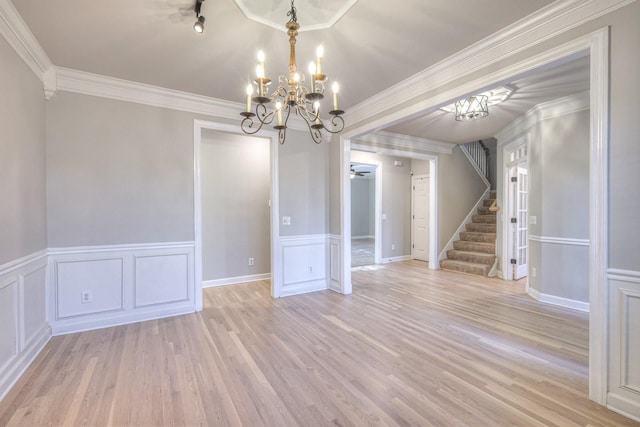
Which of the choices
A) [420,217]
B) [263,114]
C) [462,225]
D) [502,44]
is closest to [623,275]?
[502,44]

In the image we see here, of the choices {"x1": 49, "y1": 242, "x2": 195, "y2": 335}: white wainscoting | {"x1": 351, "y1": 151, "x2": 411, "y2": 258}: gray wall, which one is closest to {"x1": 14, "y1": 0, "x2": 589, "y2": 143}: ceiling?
{"x1": 49, "y1": 242, "x2": 195, "y2": 335}: white wainscoting

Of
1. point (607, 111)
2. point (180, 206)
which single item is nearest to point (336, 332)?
point (180, 206)

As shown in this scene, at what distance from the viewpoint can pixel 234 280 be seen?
514 centimetres

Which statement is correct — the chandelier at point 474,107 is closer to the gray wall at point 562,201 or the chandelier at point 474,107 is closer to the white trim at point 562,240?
the gray wall at point 562,201

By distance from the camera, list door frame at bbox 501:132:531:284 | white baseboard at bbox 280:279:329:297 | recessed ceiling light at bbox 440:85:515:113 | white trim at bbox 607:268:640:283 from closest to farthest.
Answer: white trim at bbox 607:268:640:283
recessed ceiling light at bbox 440:85:515:113
white baseboard at bbox 280:279:329:297
door frame at bbox 501:132:531:284

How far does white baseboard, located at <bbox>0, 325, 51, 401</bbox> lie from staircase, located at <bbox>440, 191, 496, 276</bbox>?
21.0ft

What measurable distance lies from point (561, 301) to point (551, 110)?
2.57 metres

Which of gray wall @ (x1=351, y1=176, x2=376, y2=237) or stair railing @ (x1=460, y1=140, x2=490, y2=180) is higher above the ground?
stair railing @ (x1=460, y1=140, x2=490, y2=180)

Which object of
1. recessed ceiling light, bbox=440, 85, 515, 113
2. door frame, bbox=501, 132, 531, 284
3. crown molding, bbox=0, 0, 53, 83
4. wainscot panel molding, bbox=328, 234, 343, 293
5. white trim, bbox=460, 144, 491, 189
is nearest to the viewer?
crown molding, bbox=0, 0, 53, 83

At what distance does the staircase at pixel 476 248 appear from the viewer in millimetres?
5852

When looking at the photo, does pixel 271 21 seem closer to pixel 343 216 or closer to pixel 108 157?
pixel 108 157

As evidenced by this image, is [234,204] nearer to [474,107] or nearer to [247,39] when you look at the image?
[247,39]

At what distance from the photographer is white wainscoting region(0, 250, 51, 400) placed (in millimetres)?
2121

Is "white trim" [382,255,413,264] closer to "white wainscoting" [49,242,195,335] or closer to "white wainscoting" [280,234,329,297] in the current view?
"white wainscoting" [280,234,329,297]
